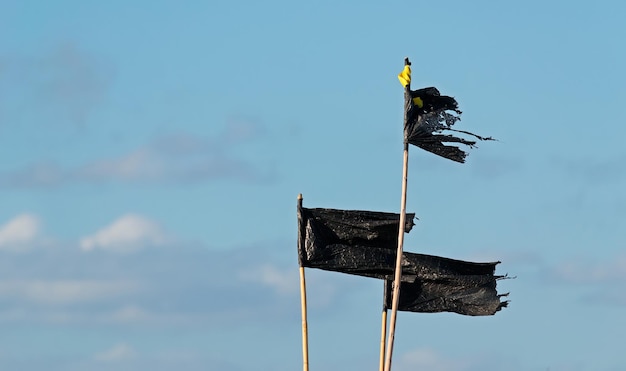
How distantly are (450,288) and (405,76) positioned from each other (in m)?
4.99

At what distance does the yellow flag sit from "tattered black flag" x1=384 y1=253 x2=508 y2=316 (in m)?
3.89

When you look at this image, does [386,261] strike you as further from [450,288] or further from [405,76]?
[405,76]

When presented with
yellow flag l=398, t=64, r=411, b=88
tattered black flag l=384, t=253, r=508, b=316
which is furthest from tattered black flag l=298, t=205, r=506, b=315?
yellow flag l=398, t=64, r=411, b=88

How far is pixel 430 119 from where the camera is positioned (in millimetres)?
41125

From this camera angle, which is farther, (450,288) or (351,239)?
(450,288)

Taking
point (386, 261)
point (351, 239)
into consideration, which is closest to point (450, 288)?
point (386, 261)

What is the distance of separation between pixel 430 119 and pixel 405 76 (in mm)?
1135

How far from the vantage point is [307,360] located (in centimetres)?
3969

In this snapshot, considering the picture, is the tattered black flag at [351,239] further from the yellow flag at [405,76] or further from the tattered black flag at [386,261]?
the yellow flag at [405,76]

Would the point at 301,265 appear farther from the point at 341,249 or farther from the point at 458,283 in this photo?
the point at 458,283

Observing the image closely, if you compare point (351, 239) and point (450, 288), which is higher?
point (351, 239)

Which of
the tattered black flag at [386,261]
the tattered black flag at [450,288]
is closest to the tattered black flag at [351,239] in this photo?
the tattered black flag at [386,261]

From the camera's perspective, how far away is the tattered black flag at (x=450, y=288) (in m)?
41.5

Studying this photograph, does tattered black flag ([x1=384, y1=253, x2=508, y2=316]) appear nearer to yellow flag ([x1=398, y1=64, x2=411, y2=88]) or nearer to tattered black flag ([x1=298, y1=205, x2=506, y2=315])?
tattered black flag ([x1=298, y1=205, x2=506, y2=315])
